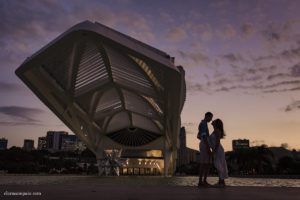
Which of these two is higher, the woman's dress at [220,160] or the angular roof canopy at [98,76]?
the angular roof canopy at [98,76]

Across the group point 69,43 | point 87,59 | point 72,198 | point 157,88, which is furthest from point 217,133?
point 157,88

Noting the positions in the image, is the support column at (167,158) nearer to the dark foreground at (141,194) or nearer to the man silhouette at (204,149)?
the man silhouette at (204,149)

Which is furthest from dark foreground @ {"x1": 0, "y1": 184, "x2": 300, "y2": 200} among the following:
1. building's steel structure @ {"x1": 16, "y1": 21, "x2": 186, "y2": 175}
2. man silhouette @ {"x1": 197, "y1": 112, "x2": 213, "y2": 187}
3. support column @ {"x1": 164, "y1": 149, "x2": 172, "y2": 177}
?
support column @ {"x1": 164, "y1": 149, "x2": 172, "y2": 177}

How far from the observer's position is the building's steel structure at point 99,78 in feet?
66.6

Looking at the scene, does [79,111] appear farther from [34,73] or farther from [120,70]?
[34,73]

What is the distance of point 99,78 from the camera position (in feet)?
110

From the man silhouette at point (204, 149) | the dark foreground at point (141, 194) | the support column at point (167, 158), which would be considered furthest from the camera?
the support column at point (167, 158)

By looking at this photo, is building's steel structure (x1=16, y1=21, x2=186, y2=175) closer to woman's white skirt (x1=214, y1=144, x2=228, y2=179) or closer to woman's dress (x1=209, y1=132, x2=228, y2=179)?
woman's dress (x1=209, y1=132, x2=228, y2=179)

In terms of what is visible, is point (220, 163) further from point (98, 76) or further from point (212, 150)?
point (98, 76)

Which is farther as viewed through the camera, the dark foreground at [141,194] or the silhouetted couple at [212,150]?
the silhouetted couple at [212,150]

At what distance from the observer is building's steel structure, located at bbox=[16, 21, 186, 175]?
20297 mm

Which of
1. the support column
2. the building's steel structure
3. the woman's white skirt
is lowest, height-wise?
the support column

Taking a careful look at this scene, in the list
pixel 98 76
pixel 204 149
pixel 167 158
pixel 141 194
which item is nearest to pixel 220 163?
pixel 204 149

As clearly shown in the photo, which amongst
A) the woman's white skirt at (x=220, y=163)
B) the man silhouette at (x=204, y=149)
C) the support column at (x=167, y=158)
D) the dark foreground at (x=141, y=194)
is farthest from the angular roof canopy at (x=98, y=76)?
the dark foreground at (x=141, y=194)
